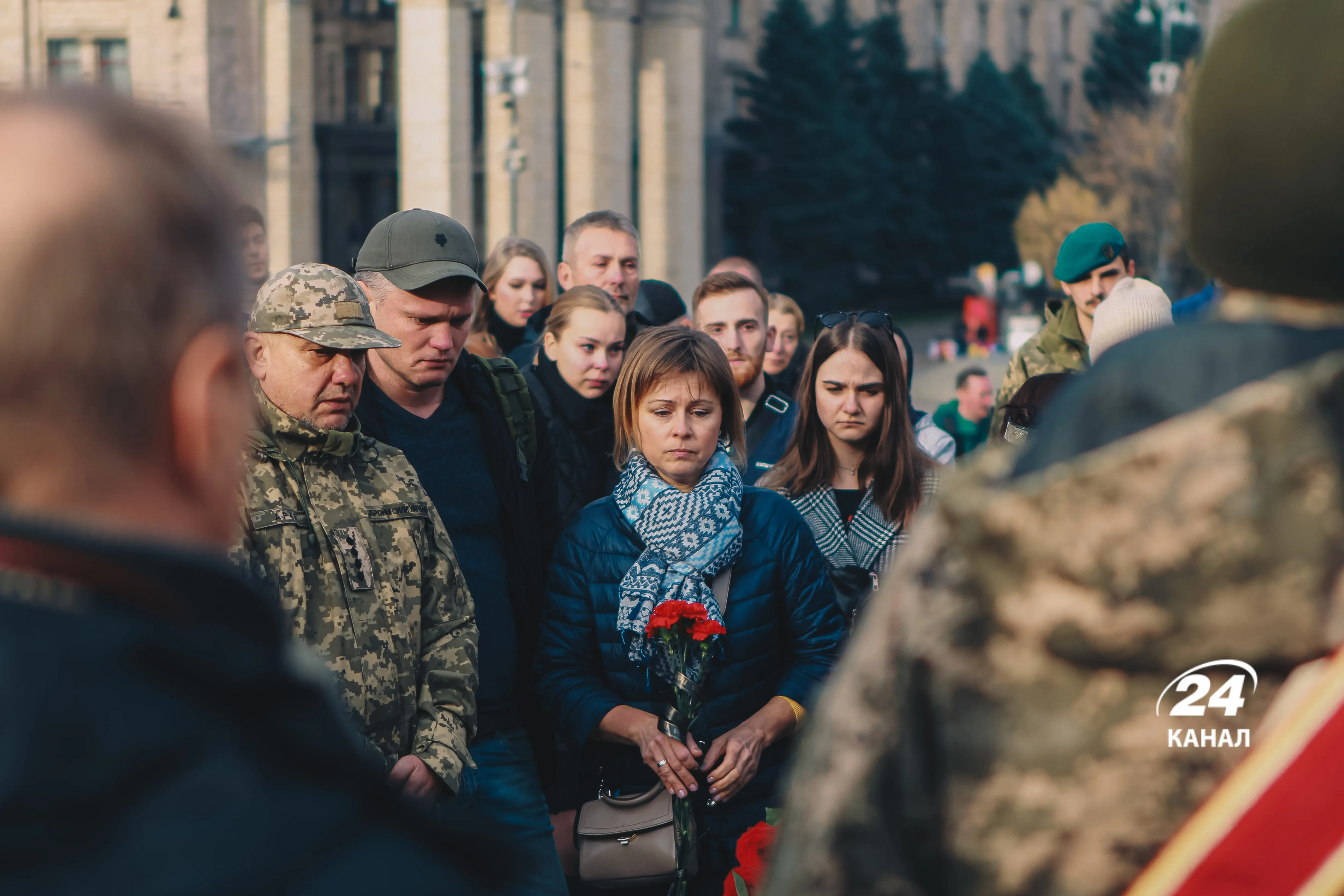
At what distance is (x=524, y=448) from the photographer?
512 cm

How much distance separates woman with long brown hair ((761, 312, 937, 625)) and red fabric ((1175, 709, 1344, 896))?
3997 mm

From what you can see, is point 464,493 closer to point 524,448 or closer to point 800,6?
point 524,448

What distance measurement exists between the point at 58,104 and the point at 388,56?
56.9 metres

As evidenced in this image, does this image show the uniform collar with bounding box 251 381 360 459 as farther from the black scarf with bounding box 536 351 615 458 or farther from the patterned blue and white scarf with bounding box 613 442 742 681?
the black scarf with bounding box 536 351 615 458

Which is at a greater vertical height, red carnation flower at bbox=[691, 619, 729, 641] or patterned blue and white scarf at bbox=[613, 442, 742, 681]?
patterned blue and white scarf at bbox=[613, 442, 742, 681]

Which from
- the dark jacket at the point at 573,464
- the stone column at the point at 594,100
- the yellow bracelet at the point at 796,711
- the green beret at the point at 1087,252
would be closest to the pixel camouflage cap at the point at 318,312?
the yellow bracelet at the point at 796,711

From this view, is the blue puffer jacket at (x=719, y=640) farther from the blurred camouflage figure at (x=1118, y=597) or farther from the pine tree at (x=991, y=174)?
the pine tree at (x=991, y=174)

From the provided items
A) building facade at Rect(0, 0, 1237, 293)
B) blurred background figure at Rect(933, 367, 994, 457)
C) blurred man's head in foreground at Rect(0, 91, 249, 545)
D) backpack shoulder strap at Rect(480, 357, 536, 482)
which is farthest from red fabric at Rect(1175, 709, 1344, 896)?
building facade at Rect(0, 0, 1237, 293)

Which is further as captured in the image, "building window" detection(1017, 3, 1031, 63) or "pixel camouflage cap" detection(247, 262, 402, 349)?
"building window" detection(1017, 3, 1031, 63)

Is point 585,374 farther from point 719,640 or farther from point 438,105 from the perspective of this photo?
point 438,105

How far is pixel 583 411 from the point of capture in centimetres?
650

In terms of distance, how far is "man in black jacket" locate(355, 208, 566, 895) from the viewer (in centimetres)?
478

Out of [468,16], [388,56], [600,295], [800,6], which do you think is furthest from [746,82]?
[600,295]

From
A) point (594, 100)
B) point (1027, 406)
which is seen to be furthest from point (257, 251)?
point (594, 100)
